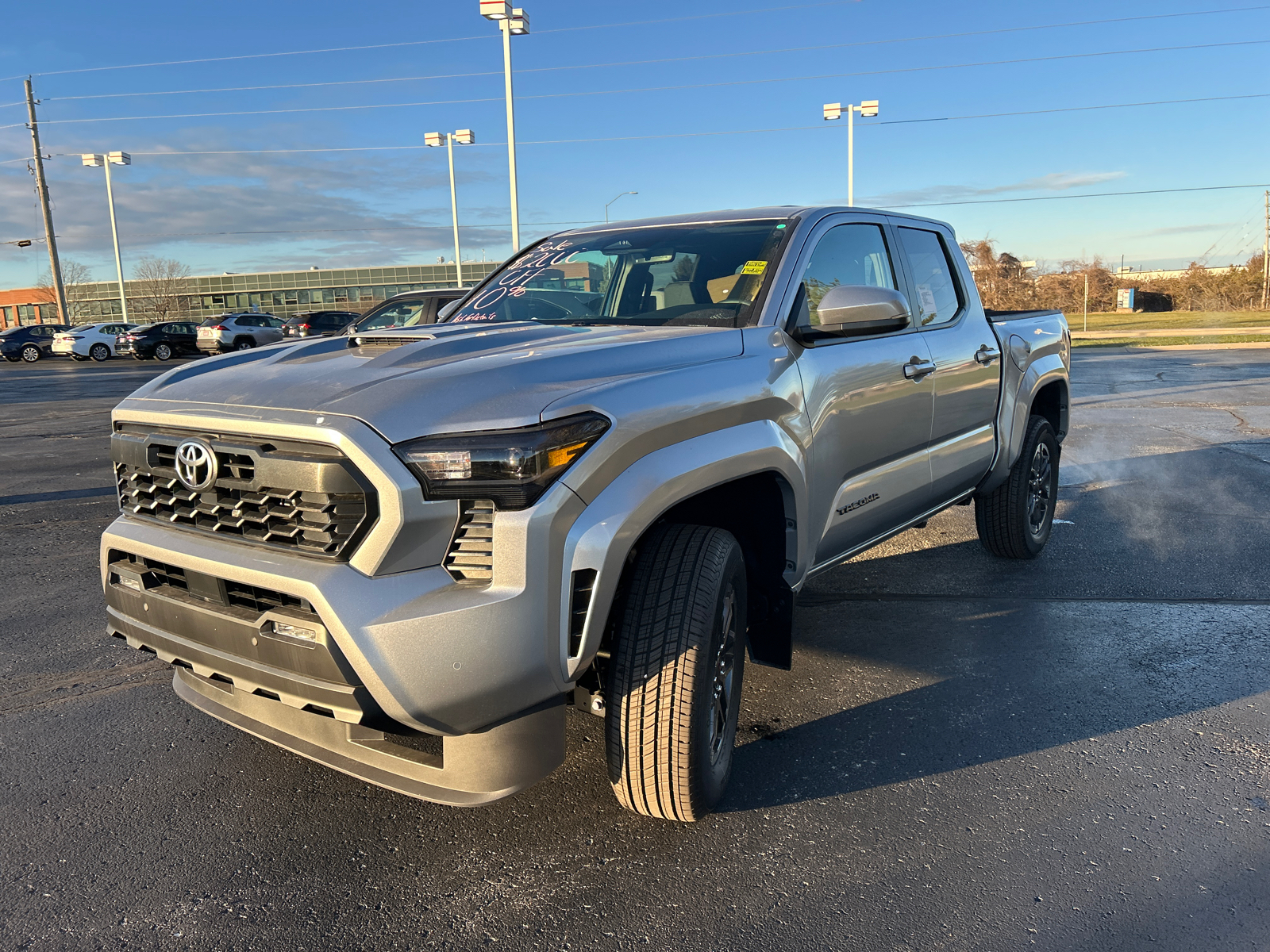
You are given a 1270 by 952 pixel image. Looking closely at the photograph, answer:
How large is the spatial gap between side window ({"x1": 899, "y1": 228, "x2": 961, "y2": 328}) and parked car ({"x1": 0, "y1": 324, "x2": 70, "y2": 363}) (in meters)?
41.0

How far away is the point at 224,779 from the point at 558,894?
52.7 inches

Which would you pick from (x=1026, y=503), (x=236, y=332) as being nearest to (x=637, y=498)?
(x=1026, y=503)

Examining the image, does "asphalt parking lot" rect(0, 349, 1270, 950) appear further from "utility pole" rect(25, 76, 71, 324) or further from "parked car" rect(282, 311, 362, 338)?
"utility pole" rect(25, 76, 71, 324)

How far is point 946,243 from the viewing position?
503cm

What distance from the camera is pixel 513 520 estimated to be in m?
2.26

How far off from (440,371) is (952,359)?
270 cm

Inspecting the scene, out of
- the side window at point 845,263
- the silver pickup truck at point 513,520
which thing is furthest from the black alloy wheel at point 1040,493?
the silver pickup truck at point 513,520

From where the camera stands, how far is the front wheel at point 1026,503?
17.9 ft

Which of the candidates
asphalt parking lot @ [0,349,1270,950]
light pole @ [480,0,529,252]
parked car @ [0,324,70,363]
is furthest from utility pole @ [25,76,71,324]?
asphalt parking lot @ [0,349,1270,950]

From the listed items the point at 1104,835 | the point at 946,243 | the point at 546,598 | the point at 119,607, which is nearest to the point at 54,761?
the point at 119,607

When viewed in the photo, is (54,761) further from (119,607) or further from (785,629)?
(785,629)

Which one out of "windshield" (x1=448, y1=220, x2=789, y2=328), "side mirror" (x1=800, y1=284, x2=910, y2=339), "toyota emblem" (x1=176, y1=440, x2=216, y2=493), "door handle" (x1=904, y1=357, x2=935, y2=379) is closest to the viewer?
"toyota emblem" (x1=176, y1=440, x2=216, y2=493)

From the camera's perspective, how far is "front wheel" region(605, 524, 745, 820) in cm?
260

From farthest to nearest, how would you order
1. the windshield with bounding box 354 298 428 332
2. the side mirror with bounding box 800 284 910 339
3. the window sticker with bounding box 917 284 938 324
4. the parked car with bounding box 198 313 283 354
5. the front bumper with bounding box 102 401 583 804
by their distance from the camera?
the parked car with bounding box 198 313 283 354, the windshield with bounding box 354 298 428 332, the window sticker with bounding box 917 284 938 324, the side mirror with bounding box 800 284 910 339, the front bumper with bounding box 102 401 583 804
